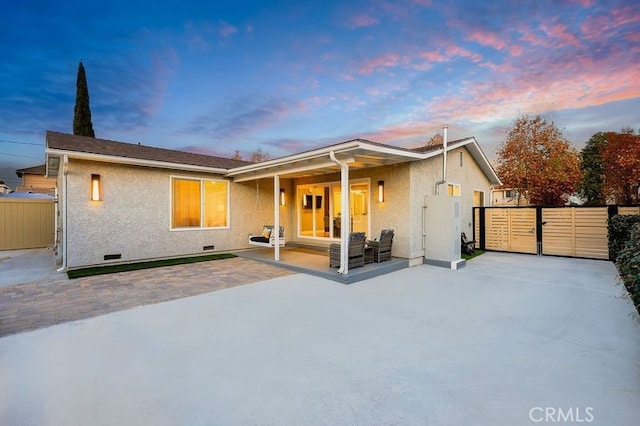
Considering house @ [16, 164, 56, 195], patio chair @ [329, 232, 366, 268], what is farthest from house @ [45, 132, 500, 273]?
house @ [16, 164, 56, 195]

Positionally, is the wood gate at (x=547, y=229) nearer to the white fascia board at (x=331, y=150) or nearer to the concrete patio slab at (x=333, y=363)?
the concrete patio slab at (x=333, y=363)

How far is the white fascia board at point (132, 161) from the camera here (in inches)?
293

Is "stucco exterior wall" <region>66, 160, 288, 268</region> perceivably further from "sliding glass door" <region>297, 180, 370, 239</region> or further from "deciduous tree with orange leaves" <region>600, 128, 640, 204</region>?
"deciduous tree with orange leaves" <region>600, 128, 640, 204</region>

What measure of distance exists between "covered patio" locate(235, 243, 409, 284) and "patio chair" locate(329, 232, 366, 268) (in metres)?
0.17

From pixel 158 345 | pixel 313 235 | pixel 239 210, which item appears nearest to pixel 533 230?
pixel 313 235

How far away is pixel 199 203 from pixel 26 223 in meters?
8.93

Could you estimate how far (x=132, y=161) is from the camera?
27.8ft

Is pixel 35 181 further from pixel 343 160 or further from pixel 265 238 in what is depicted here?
pixel 343 160

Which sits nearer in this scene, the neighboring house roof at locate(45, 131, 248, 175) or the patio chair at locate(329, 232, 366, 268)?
the neighboring house roof at locate(45, 131, 248, 175)

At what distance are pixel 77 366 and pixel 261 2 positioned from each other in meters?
11.3

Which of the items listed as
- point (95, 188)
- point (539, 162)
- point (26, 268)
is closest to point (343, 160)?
point (95, 188)

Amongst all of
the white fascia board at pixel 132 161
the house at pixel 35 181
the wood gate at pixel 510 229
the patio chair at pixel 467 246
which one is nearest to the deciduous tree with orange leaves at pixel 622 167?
the wood gate at pixel 510 229

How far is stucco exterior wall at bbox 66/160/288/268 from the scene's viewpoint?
8.06 meters

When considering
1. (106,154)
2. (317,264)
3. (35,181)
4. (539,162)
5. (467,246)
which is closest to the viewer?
(106,154)
